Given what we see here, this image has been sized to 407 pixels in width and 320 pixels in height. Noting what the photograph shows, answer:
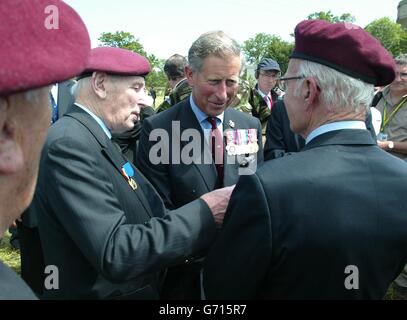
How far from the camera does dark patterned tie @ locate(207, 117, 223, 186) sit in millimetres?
2609

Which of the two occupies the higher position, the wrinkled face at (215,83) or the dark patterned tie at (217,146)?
the wrinkled face at (215,83)

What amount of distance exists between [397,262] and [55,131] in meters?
1.57

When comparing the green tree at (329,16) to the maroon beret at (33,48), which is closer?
the maroon beret at (33,48)

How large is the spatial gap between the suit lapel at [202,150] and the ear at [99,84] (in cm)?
72

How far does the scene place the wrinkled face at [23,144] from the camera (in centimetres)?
73

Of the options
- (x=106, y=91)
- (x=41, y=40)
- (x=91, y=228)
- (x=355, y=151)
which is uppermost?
(x=41, y=40)

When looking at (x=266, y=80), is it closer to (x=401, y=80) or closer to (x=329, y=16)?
(x=401, y=80)

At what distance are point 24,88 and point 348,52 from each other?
1.27 m

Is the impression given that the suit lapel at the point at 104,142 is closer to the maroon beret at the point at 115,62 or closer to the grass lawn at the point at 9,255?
the maroon beret at the point at 115,62

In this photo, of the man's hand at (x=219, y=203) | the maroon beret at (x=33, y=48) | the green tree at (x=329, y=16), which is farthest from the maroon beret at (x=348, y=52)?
the green tree at (x=329, y=16)

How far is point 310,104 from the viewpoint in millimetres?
1606

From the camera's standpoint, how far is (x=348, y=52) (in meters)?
1.53

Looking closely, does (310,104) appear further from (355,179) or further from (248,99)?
(248,99)

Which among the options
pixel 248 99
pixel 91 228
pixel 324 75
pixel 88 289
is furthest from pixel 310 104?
pixel 248 99
